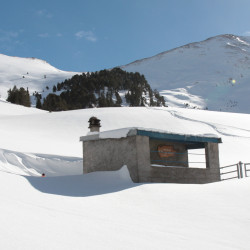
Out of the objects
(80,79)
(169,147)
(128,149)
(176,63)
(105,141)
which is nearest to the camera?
(128,149)

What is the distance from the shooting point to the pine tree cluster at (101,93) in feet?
212

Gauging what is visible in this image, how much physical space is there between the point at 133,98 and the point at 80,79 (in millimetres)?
16947

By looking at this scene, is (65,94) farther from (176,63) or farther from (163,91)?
(176,63)

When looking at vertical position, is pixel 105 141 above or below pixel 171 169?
above

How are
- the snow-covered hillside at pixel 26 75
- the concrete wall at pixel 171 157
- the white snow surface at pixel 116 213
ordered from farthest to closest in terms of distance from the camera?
the snow-covered hillside at pixel 26 75
the concrete wall at pixel 171 157
the white snow surface at pixel 116 213

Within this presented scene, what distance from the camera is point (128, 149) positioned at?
1322 cm

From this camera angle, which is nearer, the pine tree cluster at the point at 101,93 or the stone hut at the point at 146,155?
the stone hut at the point at 146,155

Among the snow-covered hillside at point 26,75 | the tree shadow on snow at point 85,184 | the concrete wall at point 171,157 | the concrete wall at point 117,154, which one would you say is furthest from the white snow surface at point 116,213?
the snow-covered hillside at point 26,75

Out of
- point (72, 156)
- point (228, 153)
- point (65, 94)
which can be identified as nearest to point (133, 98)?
point (65, 94)

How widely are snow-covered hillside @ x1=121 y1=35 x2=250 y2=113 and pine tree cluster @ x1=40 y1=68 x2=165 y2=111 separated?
106 feet

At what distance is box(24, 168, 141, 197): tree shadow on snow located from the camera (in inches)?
439

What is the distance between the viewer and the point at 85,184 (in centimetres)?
1277

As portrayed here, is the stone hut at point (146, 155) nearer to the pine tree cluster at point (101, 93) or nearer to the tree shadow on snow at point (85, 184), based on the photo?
the tree shadow on snow at point (85, 184)

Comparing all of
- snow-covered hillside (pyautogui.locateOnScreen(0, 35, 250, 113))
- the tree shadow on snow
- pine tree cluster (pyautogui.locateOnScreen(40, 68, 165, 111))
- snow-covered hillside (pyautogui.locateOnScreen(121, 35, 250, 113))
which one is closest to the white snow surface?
the tree shadow on snow
